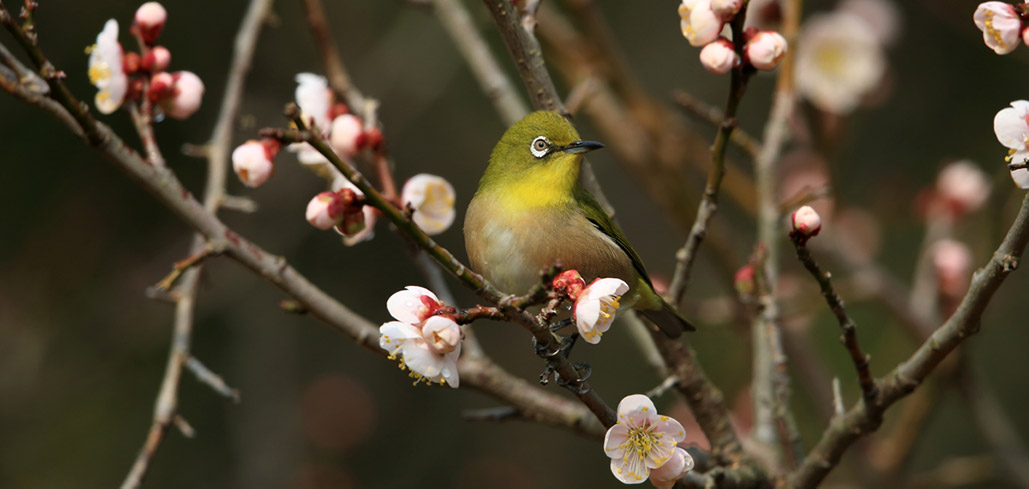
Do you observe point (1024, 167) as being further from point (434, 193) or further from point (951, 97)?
point (951, 97)

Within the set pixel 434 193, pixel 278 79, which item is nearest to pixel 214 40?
pixel 278 79

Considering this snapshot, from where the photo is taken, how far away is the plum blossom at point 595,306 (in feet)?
6.26

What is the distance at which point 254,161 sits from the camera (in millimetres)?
2598

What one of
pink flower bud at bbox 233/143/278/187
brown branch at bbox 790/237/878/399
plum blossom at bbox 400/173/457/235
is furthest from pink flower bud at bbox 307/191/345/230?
brown branch at bbox 790/237/878/399

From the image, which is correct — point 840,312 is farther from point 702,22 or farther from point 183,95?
point 183,95

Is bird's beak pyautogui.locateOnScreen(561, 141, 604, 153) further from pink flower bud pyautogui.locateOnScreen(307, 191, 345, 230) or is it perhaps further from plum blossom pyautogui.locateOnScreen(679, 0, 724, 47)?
pink flower bud pyautogui.locateOnScreen(307, 191, 345, 230)

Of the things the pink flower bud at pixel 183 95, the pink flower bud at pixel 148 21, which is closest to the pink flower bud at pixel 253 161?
the pink flower bud at pixel 183 95

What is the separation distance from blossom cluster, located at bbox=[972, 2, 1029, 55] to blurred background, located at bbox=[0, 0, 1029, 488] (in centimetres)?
233

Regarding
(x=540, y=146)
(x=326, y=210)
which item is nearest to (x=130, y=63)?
(x=326, y=210)

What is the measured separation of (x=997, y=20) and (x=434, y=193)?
156cm

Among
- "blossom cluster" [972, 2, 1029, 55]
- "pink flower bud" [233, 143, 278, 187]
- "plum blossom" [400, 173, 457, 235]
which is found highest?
"blossom cluster" [972, 2, 1029, 55]

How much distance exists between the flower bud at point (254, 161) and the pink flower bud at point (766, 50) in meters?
1.30

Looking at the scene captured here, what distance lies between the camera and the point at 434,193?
9.35ft

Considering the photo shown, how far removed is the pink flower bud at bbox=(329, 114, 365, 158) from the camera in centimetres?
285
